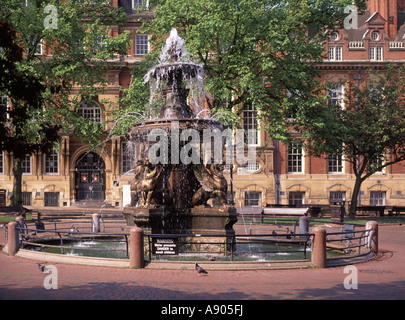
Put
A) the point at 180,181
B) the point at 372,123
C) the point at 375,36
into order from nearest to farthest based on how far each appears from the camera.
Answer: the point at 180,181
the point at 372,123
the point at 375,36

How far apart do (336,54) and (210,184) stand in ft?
120

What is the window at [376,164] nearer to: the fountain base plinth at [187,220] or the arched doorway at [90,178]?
the fountain base plinth at [187,220]

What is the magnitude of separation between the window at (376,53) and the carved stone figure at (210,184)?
3800cm

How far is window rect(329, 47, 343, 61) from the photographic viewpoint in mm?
47125

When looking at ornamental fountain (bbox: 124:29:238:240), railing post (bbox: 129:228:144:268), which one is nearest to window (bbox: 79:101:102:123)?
ornamental fountain (bbox: 124:29:238:240)

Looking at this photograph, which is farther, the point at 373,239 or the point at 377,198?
the point at 377,198

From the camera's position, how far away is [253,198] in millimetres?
43906

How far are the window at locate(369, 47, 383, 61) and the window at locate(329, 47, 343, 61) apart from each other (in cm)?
305

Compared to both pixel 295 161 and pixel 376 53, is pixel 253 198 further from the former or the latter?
pixel 376 53

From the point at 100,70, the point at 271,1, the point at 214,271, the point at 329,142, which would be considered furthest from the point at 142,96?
the point at 214,271

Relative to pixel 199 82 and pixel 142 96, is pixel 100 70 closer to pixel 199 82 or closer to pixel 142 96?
pixel 142 96

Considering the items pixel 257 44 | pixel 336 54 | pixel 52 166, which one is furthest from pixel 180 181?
pixel 336 54

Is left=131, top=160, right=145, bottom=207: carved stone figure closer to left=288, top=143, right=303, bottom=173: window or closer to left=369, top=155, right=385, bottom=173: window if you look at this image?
left=369, top=155, right=385, bottom=173: window

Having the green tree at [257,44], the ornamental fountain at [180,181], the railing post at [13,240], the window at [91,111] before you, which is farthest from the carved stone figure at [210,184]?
the window at [91,111]
